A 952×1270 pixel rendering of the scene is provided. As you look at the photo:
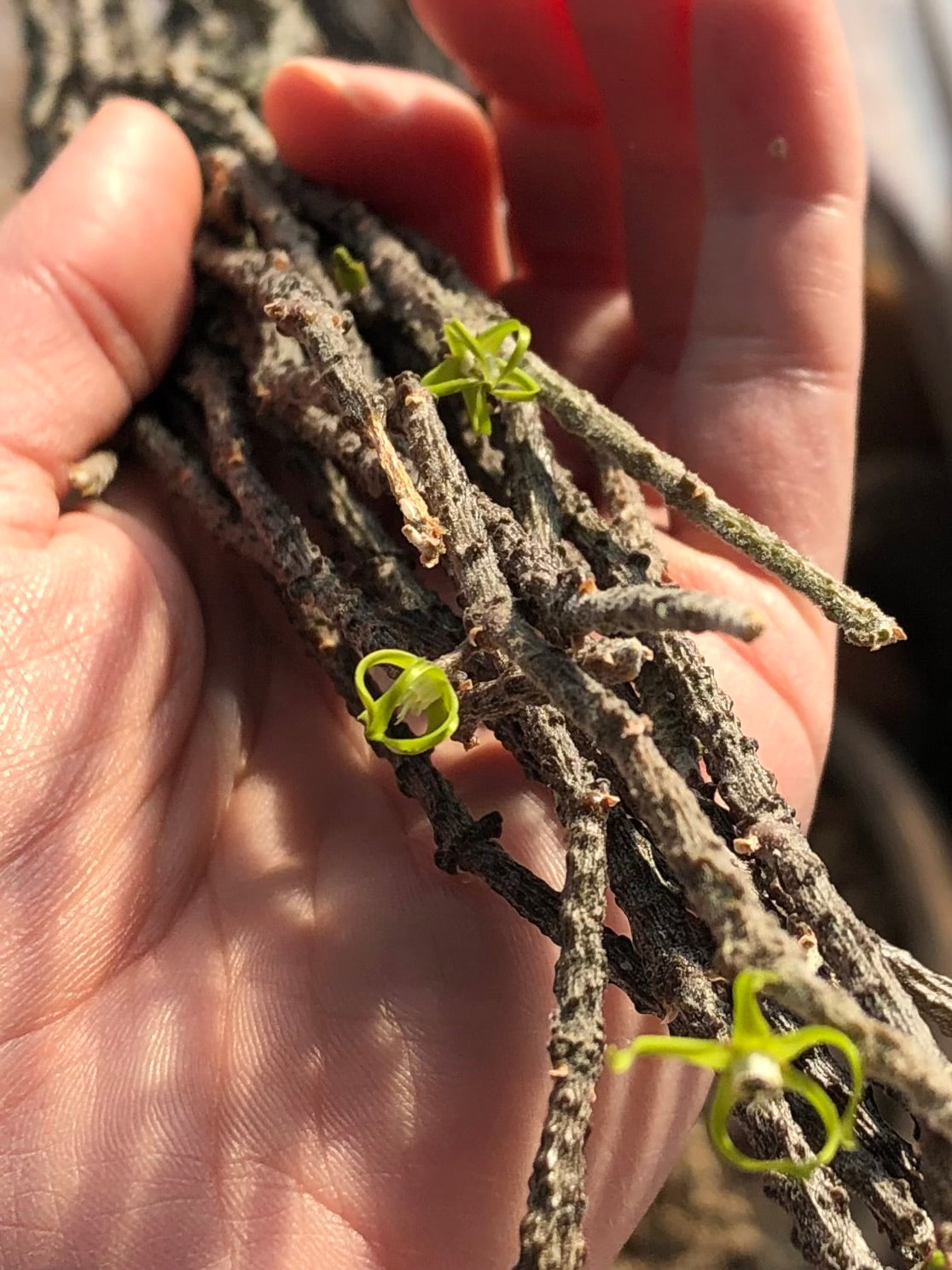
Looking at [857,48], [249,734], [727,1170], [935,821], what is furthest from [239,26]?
[727,1170]

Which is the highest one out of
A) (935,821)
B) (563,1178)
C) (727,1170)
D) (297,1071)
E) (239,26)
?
(239,26)

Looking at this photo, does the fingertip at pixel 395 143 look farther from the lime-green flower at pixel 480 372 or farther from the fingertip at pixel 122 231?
the lime-green flower at pixel 480 372

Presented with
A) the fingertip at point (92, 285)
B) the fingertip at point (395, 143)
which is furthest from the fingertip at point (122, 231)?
the fingertip at point (395, 143)

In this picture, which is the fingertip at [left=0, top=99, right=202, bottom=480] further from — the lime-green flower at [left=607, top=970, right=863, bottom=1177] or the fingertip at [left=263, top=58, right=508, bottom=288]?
the lime-green flower at [left=607, top=970, right=863, bottom=1177]

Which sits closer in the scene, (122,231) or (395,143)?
(122,231)

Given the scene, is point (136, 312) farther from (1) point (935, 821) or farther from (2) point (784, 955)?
(1) point (935, 821)

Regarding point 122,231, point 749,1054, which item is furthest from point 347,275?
point 749,1054

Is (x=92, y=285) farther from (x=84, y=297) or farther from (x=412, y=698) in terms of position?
(x=412, y=698)
